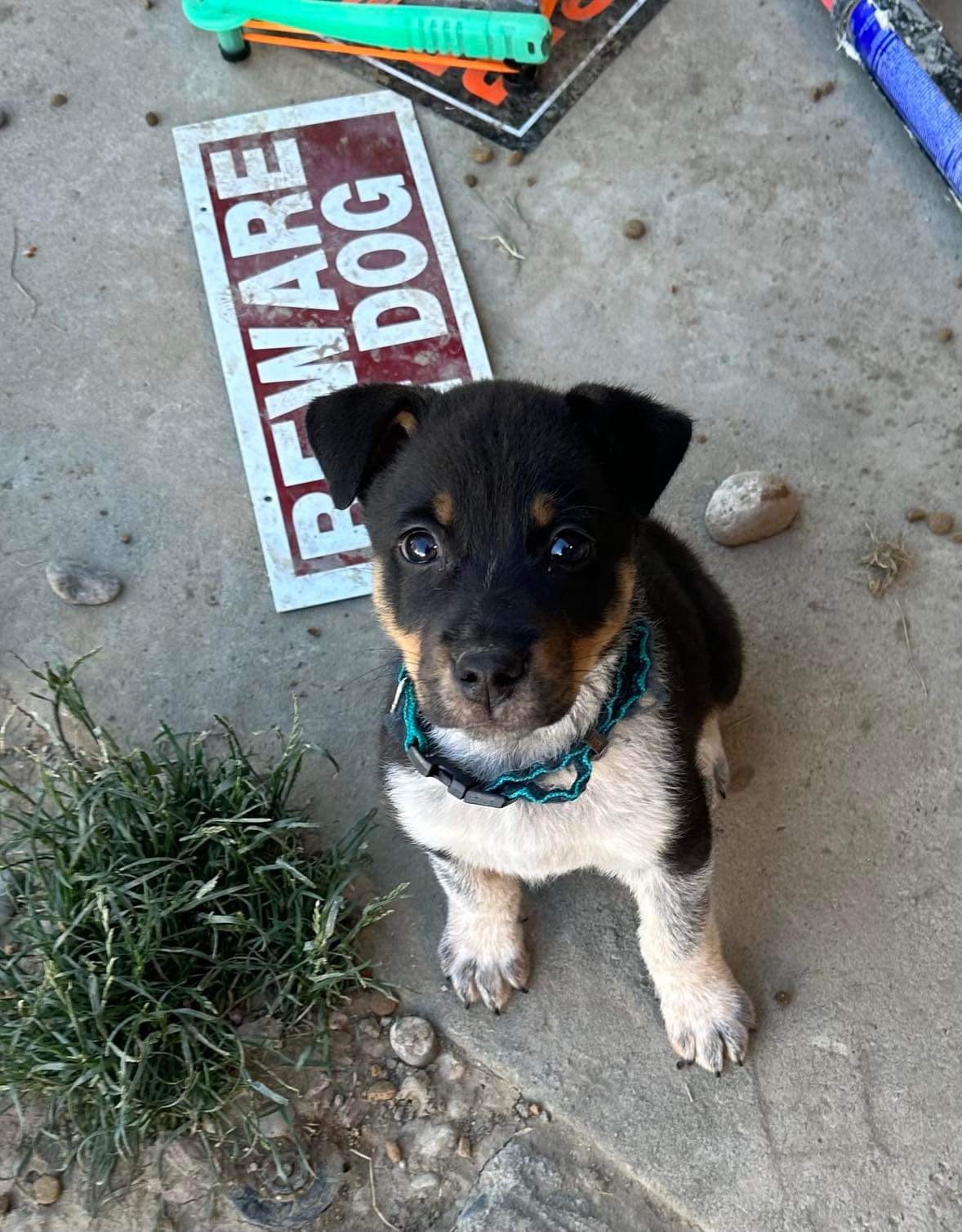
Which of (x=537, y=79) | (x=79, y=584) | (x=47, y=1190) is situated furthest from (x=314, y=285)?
(x=47, y=1190)

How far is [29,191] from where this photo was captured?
5.04 meters

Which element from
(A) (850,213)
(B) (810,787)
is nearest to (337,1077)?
(B) (810,787)

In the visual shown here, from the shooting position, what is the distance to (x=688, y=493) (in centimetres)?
440

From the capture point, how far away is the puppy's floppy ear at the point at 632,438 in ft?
8.84

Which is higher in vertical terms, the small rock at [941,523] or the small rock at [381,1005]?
the small rock at [941,523]

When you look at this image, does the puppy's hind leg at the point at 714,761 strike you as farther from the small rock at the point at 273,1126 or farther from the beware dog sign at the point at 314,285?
the small rock at the point at 273,1126

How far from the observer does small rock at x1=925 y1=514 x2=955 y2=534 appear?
Answer: 167 inches

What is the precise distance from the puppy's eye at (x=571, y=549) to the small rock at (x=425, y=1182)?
1.88m

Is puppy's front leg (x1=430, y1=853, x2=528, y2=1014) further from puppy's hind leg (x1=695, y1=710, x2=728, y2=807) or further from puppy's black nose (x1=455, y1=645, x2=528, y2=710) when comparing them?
puppy's black nose (x1=455, y1=645, x2=528, y2=710)

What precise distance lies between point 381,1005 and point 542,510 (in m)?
1.83

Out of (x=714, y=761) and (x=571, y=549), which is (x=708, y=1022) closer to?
(x=714, y=761)

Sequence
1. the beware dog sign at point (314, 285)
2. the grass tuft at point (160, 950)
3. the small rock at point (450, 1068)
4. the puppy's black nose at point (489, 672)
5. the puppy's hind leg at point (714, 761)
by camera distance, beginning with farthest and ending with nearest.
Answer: the beware dog sign at point (314, 285), the puppy's hind leg at point (714, 761), the small rock at point (450, 1068), the grass tuft at point (160, 950), the puppy's black nose at point (489, 672)

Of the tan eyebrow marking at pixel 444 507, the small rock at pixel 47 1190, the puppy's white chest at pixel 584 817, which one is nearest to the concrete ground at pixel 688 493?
the puppy's white chest at pixel 584 817

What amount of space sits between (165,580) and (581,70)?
2872 mm
